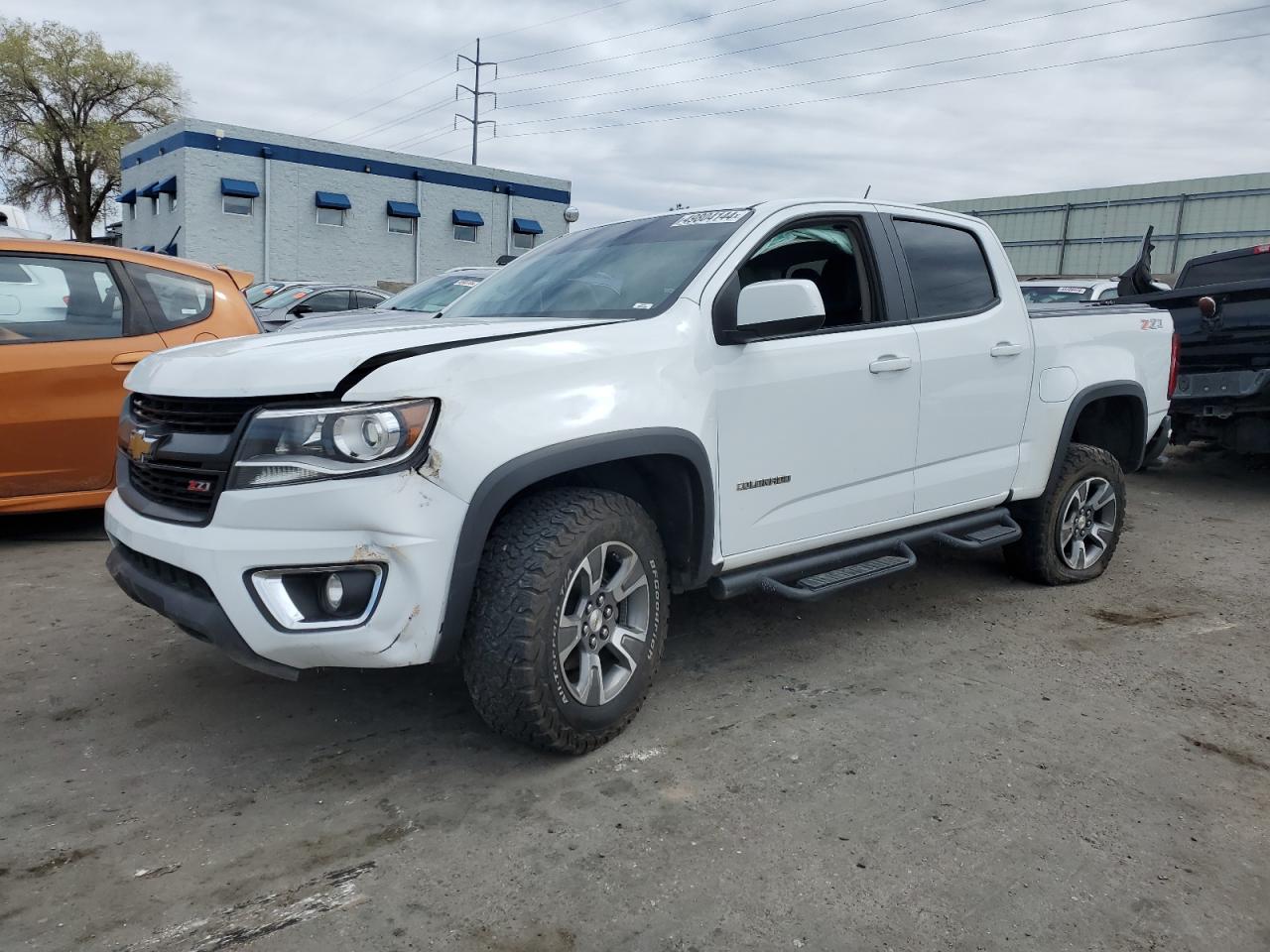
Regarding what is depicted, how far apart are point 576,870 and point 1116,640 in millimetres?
2945

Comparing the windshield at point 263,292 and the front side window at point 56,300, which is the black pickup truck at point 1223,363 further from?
the windshield at point 263,292

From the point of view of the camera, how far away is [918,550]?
5957mm

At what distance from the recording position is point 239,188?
3023 cm

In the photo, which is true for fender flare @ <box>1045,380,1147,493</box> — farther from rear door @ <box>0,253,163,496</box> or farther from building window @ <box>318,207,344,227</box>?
building window @ <box>318,207,344,227</box>

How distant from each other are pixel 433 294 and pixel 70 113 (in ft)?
134

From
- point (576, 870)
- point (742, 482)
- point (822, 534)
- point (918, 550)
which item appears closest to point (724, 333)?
point (742, 482)

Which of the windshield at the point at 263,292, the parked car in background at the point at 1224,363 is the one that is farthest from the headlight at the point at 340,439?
the windshield at the point at 263,292

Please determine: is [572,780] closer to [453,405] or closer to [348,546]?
[348,546]

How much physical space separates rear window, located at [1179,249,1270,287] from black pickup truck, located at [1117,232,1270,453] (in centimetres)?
107

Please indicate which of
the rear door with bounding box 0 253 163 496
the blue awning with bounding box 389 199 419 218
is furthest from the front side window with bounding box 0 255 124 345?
the blue awning with bounding box 389 199 419 218

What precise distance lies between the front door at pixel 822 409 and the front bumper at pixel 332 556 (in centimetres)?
112

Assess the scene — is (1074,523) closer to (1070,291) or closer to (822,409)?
(822,409)

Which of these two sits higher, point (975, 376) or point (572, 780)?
point (975, 376)

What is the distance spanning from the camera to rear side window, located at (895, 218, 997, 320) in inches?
167
